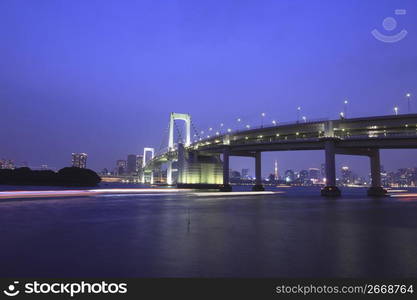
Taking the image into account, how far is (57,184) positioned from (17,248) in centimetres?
9529

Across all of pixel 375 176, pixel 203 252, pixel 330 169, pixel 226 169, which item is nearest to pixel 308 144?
pixel 330 169

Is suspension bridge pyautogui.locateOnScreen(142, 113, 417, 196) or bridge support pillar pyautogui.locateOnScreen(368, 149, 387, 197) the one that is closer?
suspension bridge pyautogui.locateOnScreen(142, 113, 417, 196)

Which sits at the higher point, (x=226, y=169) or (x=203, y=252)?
(x=226, y=169)

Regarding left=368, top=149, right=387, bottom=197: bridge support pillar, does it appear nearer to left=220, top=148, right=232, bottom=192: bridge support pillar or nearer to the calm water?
left=220, top=148, right=232, bottom=192: bridge support pillar

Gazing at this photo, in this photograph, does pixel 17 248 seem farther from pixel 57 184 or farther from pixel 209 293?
pixel 57 184

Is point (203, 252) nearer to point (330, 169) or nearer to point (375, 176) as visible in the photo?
point (330, 169)

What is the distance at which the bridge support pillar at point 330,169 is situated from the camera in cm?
6512

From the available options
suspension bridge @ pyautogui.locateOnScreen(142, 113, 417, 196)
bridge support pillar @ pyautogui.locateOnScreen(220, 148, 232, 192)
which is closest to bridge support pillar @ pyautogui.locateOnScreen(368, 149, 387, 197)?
suspension bridge @ pyautogui.locateOnScreen(142, 113, 417, 196)

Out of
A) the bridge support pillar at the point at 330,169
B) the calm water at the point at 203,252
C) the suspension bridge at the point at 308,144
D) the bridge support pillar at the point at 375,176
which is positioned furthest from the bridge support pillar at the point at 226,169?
the calm water at the point at 203,252

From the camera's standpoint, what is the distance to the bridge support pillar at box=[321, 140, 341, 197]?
65125mm

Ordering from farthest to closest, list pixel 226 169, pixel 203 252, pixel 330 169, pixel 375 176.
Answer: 1. pixel 226 169
2. pixel 375 176
3. pixel 330 169
4. pixel 203 252

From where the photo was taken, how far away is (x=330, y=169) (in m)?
66.6

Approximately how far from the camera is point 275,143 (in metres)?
77.6

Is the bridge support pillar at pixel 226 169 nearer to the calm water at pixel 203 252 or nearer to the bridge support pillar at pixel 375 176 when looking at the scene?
the bridge support pillar at pixel 375 176
